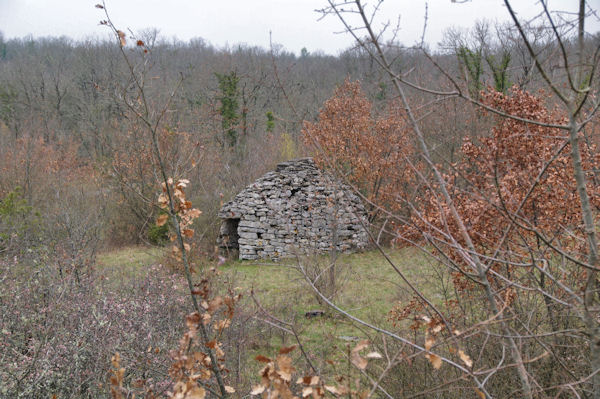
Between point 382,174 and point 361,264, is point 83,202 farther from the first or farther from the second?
point 382,174

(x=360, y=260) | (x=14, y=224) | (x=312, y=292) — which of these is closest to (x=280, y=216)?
(x=360, y=260)

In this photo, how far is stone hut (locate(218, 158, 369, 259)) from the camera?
41.1 feet

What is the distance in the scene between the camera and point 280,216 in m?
12.3

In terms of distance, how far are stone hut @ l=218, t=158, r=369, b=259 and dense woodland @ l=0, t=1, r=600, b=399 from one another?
70 cm

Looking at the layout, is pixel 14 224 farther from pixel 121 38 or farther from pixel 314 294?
pixel 121 38

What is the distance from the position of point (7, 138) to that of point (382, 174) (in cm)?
1663

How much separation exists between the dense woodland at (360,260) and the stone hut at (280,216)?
705 mm

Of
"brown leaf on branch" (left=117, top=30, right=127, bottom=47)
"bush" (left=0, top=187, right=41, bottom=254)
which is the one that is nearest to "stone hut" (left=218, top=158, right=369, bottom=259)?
"bush" (left=0, top=187, right=41, bottom=254)

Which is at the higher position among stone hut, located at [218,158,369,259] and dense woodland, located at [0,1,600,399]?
dense woodland, located at [0,1,600,399]

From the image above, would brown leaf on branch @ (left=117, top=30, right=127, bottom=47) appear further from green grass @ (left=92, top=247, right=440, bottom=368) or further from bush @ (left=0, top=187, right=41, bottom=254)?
bush @ (left=0, top=187, right=41, bottom=254)

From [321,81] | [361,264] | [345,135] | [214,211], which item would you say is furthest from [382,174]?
[321,81]

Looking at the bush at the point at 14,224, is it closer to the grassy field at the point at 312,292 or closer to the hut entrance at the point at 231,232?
the grassy field at the point at 312,292

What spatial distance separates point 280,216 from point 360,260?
8.14 feet

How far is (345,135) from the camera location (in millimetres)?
13914
